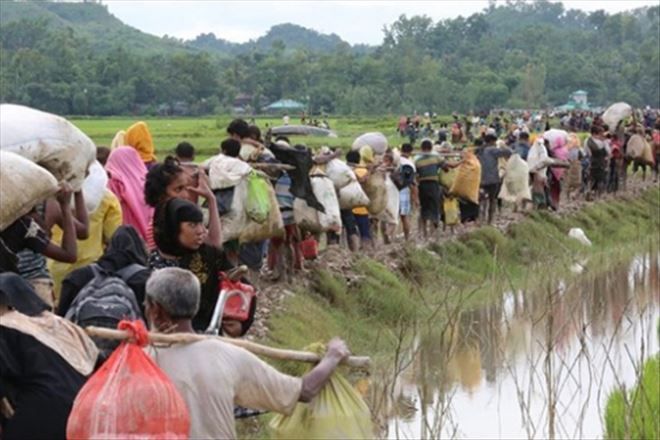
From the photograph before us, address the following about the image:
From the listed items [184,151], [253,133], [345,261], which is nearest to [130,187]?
[184,151]

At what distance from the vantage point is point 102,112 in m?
61.4

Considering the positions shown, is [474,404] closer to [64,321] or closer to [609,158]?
[64,321]

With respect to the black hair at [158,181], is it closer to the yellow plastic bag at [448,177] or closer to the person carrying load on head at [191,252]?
the person carrying load on head at [191,252]

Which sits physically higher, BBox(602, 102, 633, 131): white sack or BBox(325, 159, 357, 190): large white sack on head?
BBox(325, 159, 357, 190): large white sack on head

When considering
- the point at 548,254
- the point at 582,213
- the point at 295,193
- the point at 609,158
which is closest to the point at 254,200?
the point at 295,193

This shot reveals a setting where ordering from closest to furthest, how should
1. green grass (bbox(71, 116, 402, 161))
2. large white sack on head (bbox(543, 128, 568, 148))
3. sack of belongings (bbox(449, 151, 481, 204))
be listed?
sack of belongings (bbox(449, 151, 481, 204)), large white sack on head (bbox(543, 128, 568, 148)), green grass (bbox(71, 116, 402, 161))

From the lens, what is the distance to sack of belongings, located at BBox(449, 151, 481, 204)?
15.4 metres

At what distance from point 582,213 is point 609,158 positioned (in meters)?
1.98

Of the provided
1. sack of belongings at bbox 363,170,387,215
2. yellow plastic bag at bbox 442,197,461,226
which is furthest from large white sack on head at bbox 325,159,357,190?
yellow plastic bag at bbox 442,197,461,226

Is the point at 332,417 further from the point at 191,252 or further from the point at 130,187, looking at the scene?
the point at 130,187

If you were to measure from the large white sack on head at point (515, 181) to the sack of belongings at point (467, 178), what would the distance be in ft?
5.79

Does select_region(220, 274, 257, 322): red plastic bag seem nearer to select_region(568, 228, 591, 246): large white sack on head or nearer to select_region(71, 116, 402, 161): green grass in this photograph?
select_region(568, 228, 591, 246): large white sack on head

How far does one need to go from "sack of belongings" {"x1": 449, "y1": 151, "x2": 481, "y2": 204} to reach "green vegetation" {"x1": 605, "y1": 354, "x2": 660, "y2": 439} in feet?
20.5

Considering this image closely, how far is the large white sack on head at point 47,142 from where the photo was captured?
585cm
